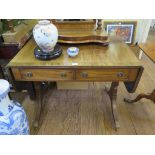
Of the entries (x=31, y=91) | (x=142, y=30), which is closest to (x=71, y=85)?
(x=31, y=91)

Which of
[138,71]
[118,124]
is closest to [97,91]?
[118,124]

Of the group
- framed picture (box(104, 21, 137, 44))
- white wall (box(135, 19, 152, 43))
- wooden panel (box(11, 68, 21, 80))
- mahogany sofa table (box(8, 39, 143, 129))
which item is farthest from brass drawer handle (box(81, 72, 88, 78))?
white wall (box(135, 19, 152, 43))

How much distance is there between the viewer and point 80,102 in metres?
1.76

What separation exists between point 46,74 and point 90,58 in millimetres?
337

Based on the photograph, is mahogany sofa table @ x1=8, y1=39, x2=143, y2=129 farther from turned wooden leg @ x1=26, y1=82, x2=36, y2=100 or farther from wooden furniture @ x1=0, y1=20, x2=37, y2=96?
turned wooden leg @ x1=26, y1=82, x2=36, y2=100

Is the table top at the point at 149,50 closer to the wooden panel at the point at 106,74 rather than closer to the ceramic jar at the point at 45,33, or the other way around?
the wooden panel at the point at 106,74

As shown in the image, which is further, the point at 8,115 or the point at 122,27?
the point at 122,27

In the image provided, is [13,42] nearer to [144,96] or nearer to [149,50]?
[149,50]

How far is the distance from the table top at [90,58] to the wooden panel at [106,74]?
5 cm

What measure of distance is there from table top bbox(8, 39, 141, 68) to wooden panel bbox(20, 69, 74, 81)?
5 cm

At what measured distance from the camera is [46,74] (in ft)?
3.70

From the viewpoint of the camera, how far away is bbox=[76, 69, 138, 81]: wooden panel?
1096 millimetres

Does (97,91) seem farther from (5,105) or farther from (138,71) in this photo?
(5,105)
